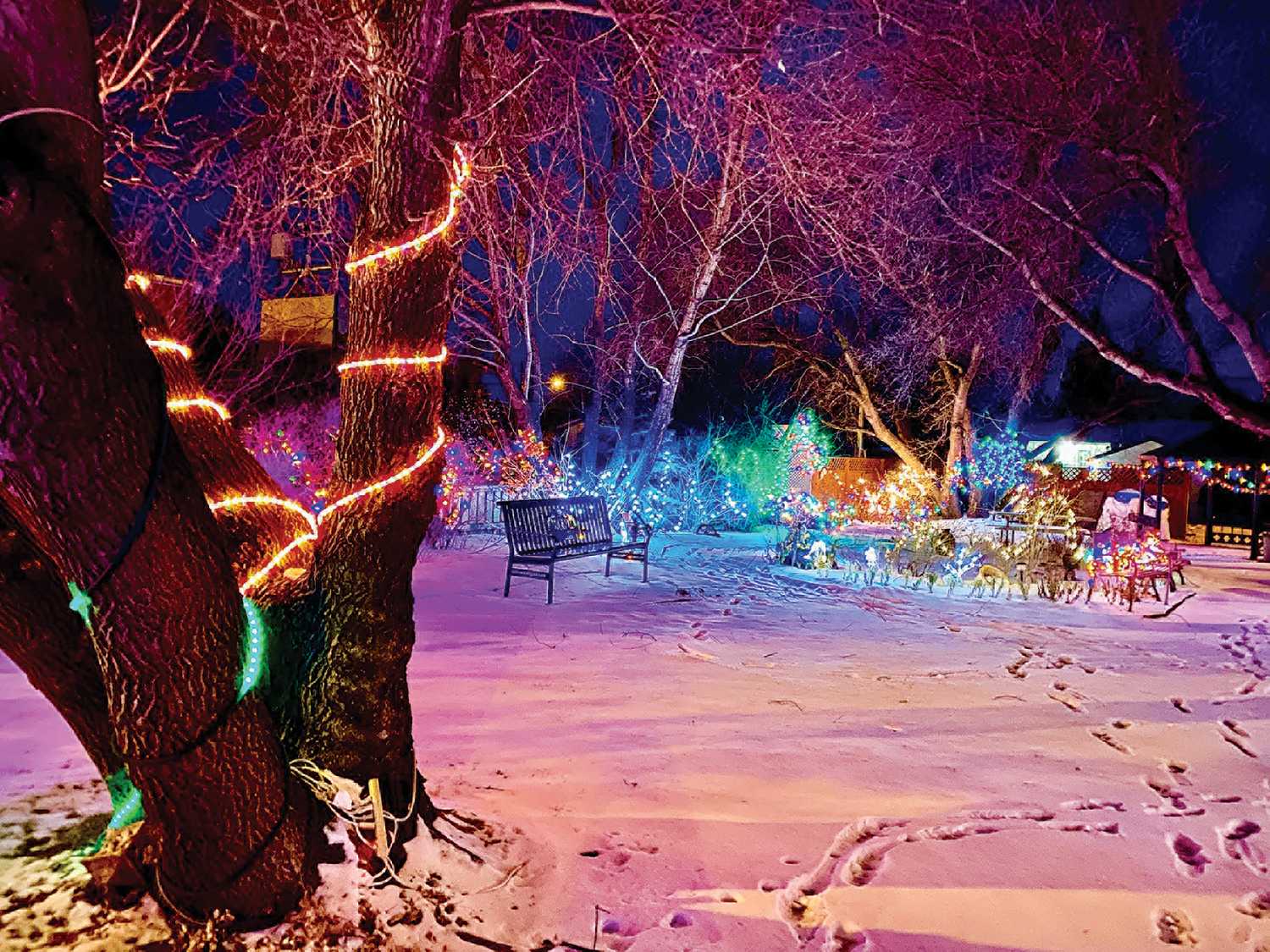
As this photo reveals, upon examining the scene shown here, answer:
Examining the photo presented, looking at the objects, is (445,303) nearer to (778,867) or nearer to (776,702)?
(778,867)

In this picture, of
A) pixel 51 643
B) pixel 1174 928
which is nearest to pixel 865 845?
pixel 1174 928

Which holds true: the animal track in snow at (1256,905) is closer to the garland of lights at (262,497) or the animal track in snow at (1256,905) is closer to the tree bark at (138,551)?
the tree bark at (138,551)

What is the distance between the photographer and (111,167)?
15.6 feet

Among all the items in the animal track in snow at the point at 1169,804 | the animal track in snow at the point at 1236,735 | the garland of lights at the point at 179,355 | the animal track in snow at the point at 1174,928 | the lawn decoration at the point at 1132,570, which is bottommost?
the animal track in snow at the point at 1174,928

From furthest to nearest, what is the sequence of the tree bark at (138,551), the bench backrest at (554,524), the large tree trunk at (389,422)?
the bench backrest at (554,524) → the large tree trunk at (389,422) → the tree bark at (138,551)

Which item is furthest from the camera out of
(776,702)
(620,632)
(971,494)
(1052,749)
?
(971,494)

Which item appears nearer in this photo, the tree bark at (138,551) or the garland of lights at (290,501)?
the tree bark at (138,551)

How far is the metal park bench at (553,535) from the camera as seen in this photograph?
26.5 ft

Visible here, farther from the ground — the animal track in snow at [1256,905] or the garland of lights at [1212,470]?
the garland of lights at [1212,470]

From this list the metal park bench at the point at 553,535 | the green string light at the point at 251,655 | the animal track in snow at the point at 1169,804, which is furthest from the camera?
the metal park bench at the point at 553,535

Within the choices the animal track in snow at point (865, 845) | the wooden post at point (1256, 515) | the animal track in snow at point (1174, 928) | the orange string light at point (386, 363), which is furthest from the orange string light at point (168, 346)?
the wooden post at point (1256, 515)

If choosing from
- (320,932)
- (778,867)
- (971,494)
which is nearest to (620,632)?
(778,867)

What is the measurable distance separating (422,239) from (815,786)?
9.39 feet

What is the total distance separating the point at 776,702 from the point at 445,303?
10.2 feet
